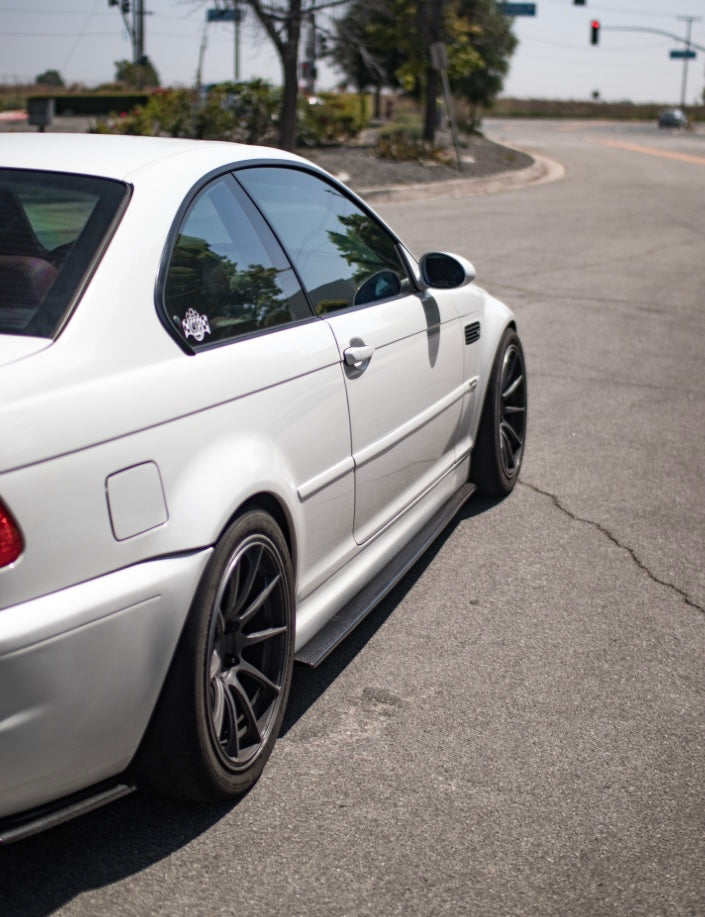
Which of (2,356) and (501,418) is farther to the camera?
(501,418)

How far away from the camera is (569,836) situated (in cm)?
281

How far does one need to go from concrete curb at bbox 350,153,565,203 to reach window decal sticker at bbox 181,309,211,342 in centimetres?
1733

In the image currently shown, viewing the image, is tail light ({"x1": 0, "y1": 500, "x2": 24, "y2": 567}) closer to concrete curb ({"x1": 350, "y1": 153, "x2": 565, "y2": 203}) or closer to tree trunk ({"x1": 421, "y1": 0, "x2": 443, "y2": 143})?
concrete curb ({"x1": 350, "y1": 153, "x2": 565, "y2": 203})

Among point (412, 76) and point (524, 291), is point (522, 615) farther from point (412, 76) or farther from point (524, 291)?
point (412, 76)

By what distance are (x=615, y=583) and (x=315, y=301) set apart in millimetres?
1763

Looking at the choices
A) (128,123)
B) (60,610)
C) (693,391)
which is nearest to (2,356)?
(60,610)

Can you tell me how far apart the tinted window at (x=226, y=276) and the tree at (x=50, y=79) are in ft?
296

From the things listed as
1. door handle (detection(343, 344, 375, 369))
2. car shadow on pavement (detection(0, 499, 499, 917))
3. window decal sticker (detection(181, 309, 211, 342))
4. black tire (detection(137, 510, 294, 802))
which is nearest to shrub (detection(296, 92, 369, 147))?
door handle (detection(343, 344, 375, 369))

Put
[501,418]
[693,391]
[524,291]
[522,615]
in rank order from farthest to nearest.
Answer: [524,291] < [693,391] < [501,418] < [522,615]

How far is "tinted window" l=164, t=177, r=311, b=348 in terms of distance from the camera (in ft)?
9.36

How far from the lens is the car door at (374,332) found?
11.5ft

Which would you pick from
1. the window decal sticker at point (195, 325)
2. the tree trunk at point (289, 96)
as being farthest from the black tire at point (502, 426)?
the tree trunk at point (289, 96)

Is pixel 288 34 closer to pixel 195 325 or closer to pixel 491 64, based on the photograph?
pixel 195 325

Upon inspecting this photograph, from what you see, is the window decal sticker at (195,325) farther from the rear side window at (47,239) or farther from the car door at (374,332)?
the car door at (374,332)
